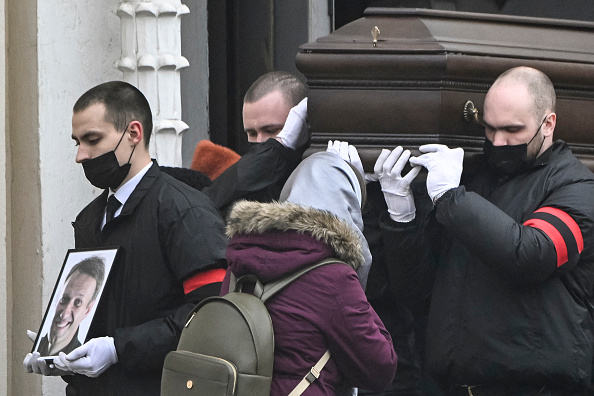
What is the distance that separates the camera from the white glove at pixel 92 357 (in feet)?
9.37

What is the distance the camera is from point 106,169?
3078mm

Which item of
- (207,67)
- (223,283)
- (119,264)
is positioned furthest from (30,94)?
(223,283)

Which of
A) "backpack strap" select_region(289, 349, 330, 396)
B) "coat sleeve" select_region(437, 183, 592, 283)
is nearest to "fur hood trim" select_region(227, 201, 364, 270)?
"backpack strap" select_region(289, 349, 330, 396)

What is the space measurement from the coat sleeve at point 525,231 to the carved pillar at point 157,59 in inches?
79.3

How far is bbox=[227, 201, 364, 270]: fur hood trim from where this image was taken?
2512mm

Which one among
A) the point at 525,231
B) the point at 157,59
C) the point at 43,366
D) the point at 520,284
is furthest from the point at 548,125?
the point at 157,59


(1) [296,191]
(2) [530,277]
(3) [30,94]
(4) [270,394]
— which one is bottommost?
(4) [270,394]

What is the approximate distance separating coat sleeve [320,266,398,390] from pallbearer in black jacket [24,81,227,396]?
557mm

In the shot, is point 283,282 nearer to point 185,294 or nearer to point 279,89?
point 185,294

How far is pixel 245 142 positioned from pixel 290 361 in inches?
133

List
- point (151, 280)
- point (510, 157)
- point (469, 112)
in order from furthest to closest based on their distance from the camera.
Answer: point (469, 112) < point (510, 157) < point (151, 280)

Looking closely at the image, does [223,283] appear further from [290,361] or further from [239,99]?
[239,99]

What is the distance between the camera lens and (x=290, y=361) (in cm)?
246

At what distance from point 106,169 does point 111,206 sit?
0.12 m
